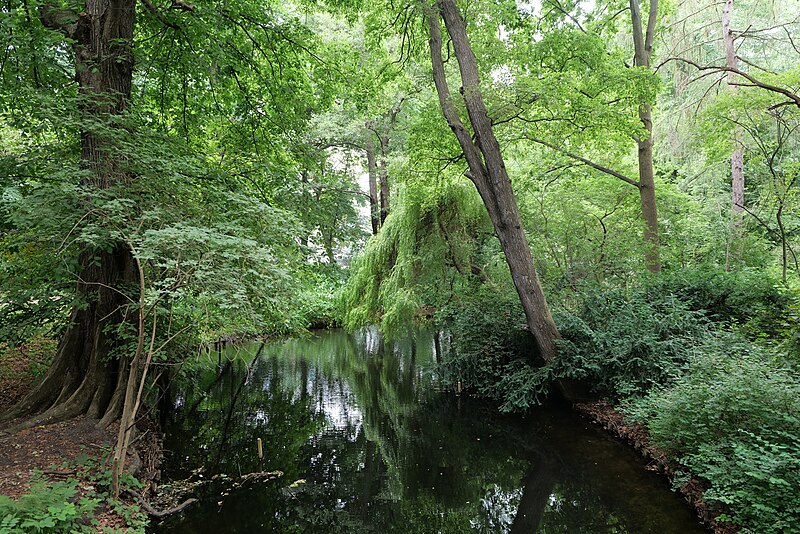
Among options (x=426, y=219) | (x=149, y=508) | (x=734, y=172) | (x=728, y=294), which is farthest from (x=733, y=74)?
(x=149, y=508)

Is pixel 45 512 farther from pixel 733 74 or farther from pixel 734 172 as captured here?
pixel 733 74

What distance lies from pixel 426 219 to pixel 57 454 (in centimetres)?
679

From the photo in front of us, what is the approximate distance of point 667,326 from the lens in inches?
260

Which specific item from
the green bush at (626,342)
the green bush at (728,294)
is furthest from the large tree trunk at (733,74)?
the green bush at (626,342)

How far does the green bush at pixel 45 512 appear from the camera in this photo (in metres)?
2.79

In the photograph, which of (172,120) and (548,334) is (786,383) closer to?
(548,334)

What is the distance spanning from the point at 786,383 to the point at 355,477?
4.30 m

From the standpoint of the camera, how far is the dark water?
4.36 meters

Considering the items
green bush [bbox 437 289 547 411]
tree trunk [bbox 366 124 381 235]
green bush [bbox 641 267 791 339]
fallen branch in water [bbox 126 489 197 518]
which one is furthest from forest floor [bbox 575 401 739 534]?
tree trunk [bbox 366 124 381 235]

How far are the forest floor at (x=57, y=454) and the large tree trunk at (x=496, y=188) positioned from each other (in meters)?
5.46

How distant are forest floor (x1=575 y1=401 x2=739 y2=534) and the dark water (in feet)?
0.41

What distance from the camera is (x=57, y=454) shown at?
4.42m

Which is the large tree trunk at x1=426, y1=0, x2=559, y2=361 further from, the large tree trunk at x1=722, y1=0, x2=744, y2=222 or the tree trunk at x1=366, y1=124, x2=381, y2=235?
the tree trunk at x1=366, y1=124, x2=381, y2=235

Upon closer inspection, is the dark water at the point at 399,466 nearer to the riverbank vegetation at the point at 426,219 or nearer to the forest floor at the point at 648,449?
the forest floor at the point at 648,449
